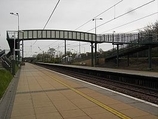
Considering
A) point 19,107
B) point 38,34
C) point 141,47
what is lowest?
point 19,107

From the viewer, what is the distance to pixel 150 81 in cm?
1638

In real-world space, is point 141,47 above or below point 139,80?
above

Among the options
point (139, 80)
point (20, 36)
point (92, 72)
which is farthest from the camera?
point (20, 36)

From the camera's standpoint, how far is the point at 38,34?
53406 millimetres

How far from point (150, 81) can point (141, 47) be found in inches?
1085

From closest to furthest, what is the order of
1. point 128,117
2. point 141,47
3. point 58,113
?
point 128,117 < point 58,113 < point 141,47

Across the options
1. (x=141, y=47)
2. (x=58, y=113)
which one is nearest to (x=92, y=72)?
(x=141, y=47)

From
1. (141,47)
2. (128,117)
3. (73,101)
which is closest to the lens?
(128,117)

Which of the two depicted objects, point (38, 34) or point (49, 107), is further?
point (38, 34)

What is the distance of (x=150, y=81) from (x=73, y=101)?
929 centimetres

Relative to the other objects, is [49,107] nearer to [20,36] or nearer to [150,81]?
[150,81]

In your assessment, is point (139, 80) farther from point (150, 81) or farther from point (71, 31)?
point (71, 31)

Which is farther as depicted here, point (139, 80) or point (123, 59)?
point (123, 59)

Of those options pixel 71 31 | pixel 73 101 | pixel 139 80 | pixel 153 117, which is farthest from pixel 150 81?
pixel 71 31
